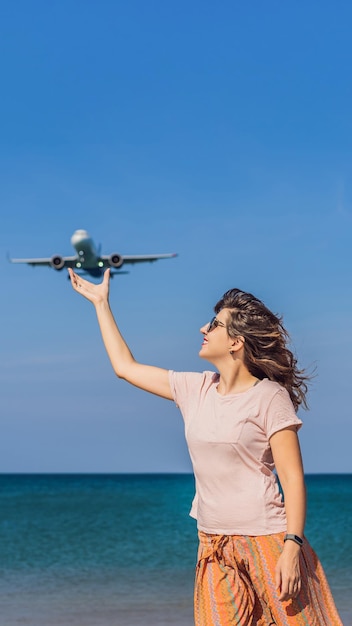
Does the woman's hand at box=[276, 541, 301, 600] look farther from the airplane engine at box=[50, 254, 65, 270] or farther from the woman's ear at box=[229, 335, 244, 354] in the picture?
the airplane engine at box=[50, 254, 65, 270]

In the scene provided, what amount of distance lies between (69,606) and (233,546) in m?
10.9

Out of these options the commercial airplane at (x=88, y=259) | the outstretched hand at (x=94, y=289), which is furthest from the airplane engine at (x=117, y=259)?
the outstretched hand at (x=94, y=289)

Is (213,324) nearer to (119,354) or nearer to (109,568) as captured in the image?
(119,354)

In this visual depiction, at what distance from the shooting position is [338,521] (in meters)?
41.7

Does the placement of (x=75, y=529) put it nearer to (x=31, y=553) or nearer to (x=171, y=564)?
(x=31, y=553)

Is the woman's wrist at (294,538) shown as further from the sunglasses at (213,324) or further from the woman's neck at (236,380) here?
the sunglasses at (213,324)

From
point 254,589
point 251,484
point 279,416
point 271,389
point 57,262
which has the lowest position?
point 254,589

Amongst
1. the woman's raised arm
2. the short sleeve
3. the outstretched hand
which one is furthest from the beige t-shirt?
the outstretched hand

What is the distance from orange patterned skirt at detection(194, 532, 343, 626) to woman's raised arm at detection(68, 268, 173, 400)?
680mm

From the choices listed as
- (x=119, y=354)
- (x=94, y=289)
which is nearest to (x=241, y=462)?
(x=119, y=354)

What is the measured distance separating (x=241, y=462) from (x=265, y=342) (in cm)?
50

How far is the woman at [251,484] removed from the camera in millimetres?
3498

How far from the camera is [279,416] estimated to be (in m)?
3.57

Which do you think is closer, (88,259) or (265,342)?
(265,342)
